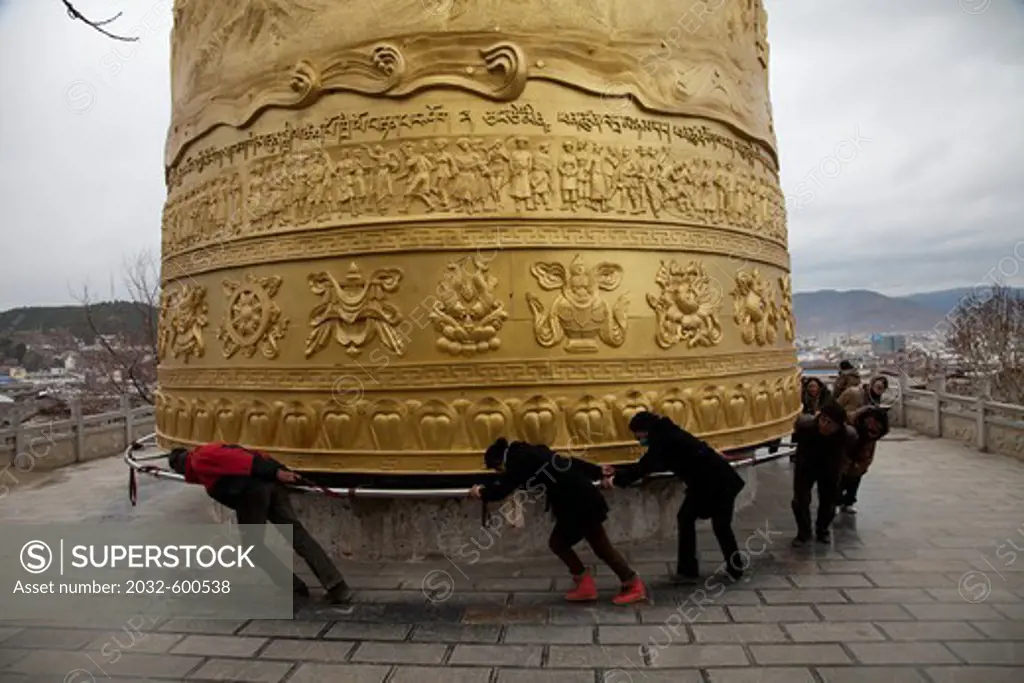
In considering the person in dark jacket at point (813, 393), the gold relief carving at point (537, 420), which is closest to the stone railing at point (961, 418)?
the person in dark jacket at point (813, 393)

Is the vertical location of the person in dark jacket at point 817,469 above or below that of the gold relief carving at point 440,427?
below

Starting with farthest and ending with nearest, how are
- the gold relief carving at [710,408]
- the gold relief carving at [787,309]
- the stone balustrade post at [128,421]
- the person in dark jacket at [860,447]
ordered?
the stone balustrade post at [128,421] → the gold relief carving at [787,309] → the person in dark jacket at [860,447] → the gold relief carving at [710,408]

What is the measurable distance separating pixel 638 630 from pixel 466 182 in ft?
12.9

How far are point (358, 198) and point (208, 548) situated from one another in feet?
11.8

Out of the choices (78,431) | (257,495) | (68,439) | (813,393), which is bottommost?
(68,439)

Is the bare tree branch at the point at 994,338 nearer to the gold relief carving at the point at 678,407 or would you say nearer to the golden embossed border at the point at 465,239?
the gold relief carving at the point at 678,407

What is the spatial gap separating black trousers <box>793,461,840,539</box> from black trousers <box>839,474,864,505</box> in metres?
0.98

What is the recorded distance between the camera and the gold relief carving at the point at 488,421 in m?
5.89

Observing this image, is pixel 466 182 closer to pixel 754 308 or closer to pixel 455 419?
pixel 455 419

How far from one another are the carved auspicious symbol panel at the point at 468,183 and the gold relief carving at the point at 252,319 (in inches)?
21.2

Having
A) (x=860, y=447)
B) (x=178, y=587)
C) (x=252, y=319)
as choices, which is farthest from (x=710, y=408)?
(x=178, y=587)

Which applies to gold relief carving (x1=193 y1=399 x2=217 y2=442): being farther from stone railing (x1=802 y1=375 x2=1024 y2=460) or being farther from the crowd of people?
stone railing (x1=802 y1=375 x2=1024 y2=460)

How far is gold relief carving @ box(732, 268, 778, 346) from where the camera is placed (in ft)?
23.1

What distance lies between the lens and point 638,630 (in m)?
4.62
